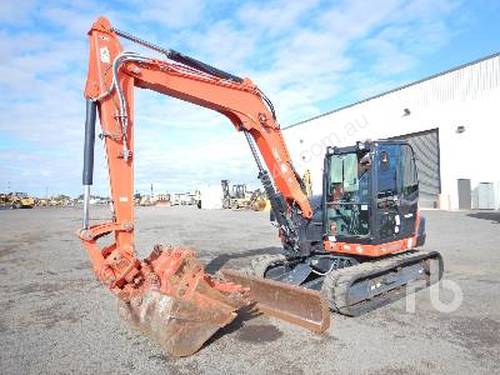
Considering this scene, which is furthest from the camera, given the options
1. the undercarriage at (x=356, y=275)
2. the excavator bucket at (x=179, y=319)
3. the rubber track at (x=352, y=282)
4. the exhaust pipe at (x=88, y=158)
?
the undercarriage at (x=356, y=275)

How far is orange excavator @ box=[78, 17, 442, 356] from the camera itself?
6078 millimetres

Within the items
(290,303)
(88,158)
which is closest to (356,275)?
(290,303)

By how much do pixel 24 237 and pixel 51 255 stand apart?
707 centimetres

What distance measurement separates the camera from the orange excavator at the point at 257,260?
19.9ft

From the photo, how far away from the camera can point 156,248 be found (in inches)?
263

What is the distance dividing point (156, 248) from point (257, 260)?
2816 millimetres

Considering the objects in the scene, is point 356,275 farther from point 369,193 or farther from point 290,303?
point 369,193

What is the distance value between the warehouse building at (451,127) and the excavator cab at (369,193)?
69.7 feet

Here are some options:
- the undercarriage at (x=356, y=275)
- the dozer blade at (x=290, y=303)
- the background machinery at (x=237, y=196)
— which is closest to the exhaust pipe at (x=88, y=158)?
the dozer blade at (x=290, y=303)

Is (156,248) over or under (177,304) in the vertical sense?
over

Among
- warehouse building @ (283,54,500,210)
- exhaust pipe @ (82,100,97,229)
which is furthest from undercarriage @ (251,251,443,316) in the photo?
warehouse building @ (283,54,500,210)

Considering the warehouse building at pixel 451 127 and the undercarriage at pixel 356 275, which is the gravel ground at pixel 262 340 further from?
the warehouse building at pixel 451 127

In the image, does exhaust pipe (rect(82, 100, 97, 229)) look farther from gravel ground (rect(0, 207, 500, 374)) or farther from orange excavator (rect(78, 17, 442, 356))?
gravel ground (rect(0, 207, 500, 374))

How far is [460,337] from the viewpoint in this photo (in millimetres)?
6297
